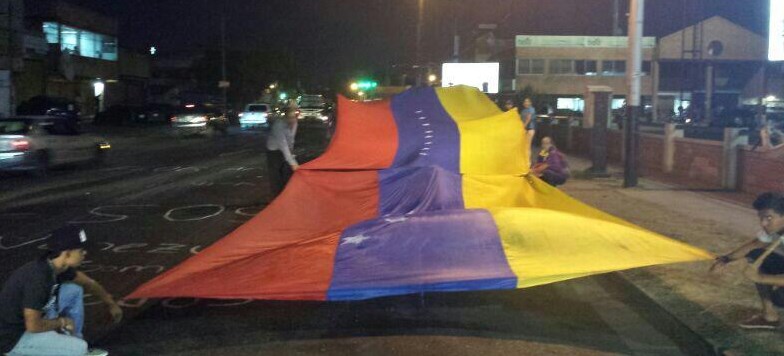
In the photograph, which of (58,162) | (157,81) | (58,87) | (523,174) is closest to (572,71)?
(58,87)

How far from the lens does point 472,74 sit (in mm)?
58000

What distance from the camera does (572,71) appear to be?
72.8m

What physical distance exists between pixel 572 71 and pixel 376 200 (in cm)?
6654

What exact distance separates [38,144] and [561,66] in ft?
186

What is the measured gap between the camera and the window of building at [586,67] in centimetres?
7281

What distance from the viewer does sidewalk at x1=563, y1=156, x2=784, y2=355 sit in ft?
22.5

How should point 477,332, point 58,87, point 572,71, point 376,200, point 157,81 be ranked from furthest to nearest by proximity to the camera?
1. point 157,81
2. point 572,71
3. point 58,87
4. point 376,200
5. point 477,332

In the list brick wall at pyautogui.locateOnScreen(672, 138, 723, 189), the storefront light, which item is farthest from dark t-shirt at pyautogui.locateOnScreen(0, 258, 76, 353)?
the storefront light

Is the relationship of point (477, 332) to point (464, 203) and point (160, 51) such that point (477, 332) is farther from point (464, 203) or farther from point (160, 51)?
point (160, 51)

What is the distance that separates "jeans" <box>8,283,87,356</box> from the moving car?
51.0m

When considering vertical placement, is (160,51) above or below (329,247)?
above

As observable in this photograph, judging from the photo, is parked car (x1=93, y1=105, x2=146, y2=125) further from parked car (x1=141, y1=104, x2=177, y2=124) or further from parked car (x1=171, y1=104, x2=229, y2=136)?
parked car (x1=171, y1=104, x2=229, y2=136)

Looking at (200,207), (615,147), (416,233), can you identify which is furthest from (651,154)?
(416,233)

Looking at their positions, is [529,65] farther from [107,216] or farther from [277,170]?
[107,216]
